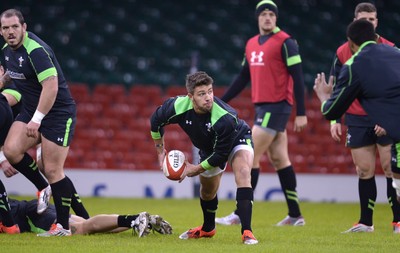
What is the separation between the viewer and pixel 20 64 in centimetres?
736

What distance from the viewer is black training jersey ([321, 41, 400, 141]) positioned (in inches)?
249

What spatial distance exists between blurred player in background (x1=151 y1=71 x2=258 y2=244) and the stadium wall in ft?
22.1

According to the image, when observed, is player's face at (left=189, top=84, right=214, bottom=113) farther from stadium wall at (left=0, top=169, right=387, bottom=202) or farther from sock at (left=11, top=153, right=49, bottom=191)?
stadium wall at (left=0, top=169, right=387, bottom=202)

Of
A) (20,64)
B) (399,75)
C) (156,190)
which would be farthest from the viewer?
(156,190)

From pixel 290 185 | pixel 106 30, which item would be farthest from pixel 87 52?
pixel 290 185

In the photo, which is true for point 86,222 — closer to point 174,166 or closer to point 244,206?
point 174,166

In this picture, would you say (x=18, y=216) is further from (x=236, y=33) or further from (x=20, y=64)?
(x=236, y=33)

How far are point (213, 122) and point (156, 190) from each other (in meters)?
7.50

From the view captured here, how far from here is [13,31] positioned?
287 inches

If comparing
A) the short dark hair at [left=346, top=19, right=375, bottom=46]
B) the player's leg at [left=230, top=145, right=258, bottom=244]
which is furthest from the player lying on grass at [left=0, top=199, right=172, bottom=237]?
the short dark hair at [left=346, top=19, right=375, bottom=46]

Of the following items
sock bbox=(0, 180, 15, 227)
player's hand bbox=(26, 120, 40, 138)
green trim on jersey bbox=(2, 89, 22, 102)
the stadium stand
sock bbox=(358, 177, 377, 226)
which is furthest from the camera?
the stadium stand

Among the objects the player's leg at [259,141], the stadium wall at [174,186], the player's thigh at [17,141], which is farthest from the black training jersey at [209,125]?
the stadium wall at [174,186]

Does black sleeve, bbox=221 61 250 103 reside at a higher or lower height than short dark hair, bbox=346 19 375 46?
lower

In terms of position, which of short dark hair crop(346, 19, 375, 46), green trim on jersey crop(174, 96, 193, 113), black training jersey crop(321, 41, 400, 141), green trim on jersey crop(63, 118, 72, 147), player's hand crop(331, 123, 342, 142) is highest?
short dark hair crop(346, 19, 375, 46)
